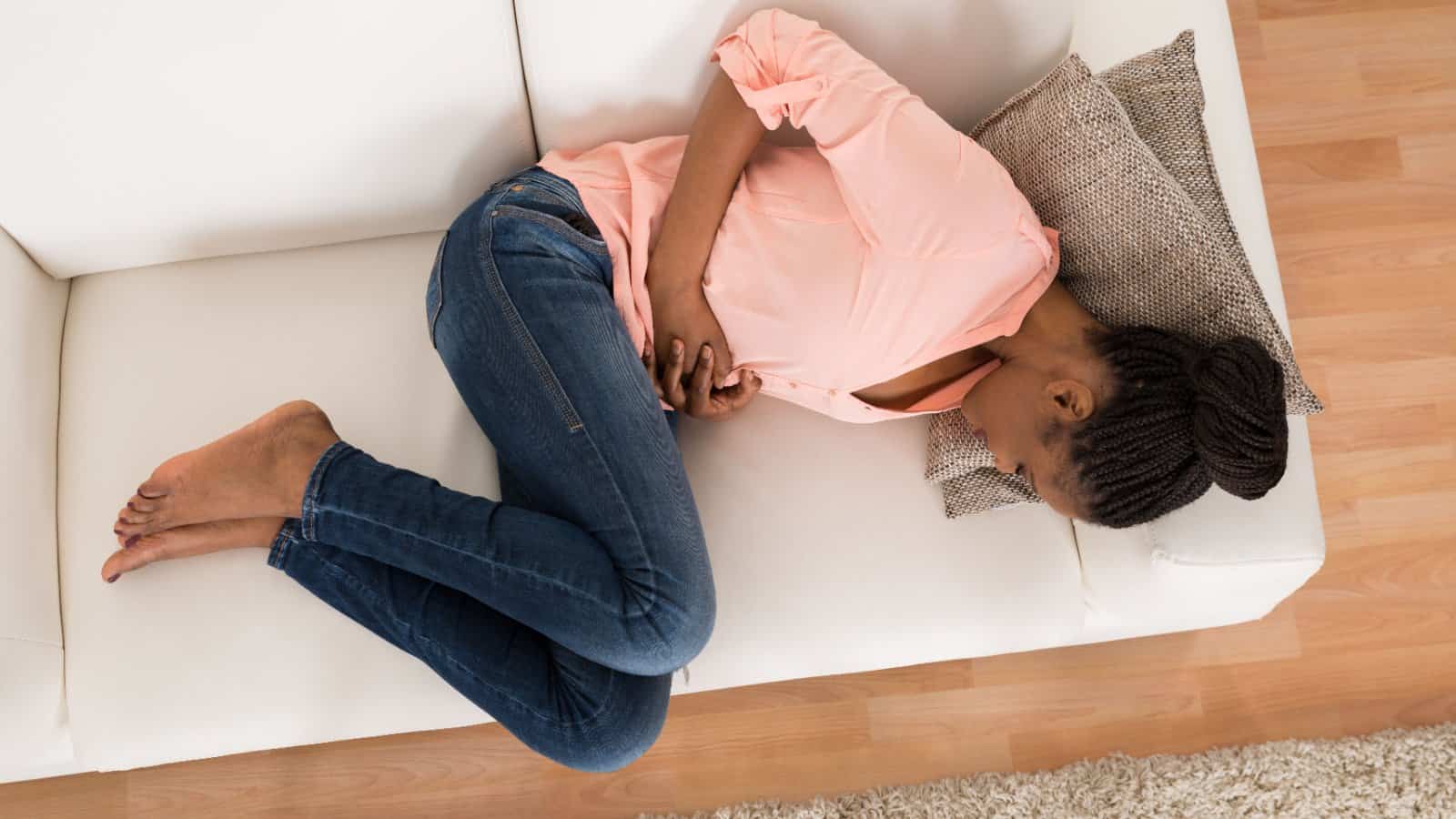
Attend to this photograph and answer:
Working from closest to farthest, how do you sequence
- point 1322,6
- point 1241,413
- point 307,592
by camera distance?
point 1241,413, point 307,592, point 1322,6

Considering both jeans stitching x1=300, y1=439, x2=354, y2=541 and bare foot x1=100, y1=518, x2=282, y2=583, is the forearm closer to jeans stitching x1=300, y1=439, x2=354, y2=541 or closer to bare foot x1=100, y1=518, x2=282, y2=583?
jeans stitching x1=300, y1=439, x2=354, y2=541

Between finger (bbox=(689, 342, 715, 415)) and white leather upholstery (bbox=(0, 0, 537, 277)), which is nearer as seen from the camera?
white leather upholstery (bbox=(0, 0, 537, 277))

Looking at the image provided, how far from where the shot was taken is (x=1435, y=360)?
157 centimetres

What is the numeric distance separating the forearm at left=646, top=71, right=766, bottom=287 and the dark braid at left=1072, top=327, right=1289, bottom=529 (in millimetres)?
419

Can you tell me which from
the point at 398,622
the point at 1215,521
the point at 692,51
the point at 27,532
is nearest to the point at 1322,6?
the point at 1215,521

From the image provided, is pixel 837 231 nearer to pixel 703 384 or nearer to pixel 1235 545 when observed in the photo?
pixel 703 384

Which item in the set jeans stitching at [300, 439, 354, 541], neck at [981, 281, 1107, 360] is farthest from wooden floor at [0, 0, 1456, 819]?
neck at [981, 281, 1107, 360]

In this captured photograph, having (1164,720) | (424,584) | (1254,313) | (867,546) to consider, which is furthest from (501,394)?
(1164,720)

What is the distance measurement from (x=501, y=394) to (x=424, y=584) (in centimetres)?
23

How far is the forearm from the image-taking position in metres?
1.03

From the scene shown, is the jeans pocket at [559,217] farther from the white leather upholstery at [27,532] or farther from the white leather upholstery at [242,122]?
the white leather upholstery at [27,532]

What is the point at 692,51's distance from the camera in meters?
1.06

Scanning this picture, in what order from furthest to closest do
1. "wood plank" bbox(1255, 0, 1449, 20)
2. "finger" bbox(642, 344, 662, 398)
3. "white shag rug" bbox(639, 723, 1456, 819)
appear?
"wood plank" bbox(1255, 0, 1449, 20), "white shag rug" bbox(639, 723, 1456, 819), "finger" bbox(642, 344, 662, 398)

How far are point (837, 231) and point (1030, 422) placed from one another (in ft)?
0.93
